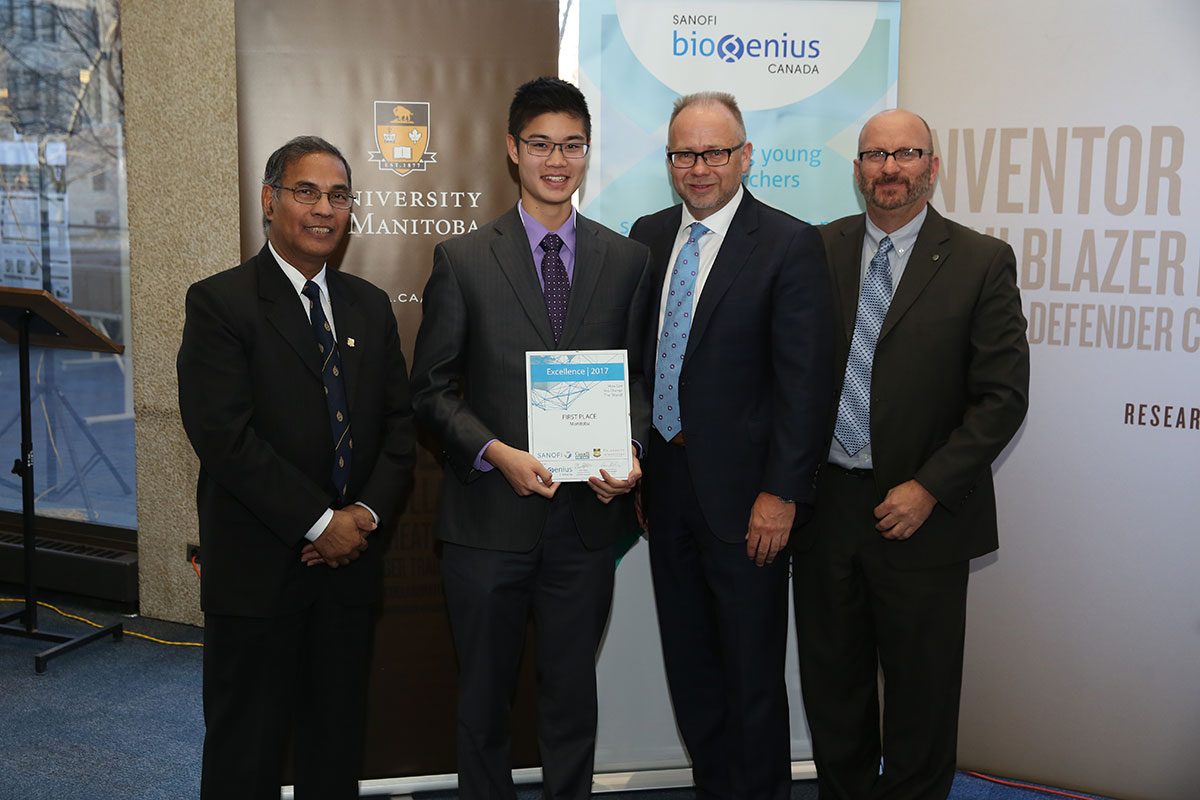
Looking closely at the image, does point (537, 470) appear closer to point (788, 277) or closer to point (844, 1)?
point (788, 277)

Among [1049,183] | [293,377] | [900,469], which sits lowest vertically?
[900,469]

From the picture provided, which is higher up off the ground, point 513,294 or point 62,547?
point 513,294

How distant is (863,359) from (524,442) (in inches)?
38.5

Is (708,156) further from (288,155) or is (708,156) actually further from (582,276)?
(288,155)

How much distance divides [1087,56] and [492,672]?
2.70 meters

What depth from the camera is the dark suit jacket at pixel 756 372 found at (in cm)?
264

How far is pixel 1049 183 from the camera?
11.1ft

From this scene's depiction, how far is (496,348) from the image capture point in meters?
2.58

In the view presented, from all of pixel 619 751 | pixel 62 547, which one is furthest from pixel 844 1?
pixel 62 547

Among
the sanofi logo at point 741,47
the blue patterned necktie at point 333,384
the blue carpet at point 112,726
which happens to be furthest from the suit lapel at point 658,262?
the blue carpet at point 112,726

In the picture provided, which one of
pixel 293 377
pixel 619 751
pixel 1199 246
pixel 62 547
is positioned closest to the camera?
pixel 293 377

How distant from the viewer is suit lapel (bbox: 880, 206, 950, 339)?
9.02ft

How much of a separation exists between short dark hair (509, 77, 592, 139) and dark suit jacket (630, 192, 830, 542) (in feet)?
1.72

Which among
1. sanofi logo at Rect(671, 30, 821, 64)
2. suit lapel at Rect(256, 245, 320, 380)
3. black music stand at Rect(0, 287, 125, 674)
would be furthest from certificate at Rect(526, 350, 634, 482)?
black music stand at Rect(0, 287, 125, 674)
